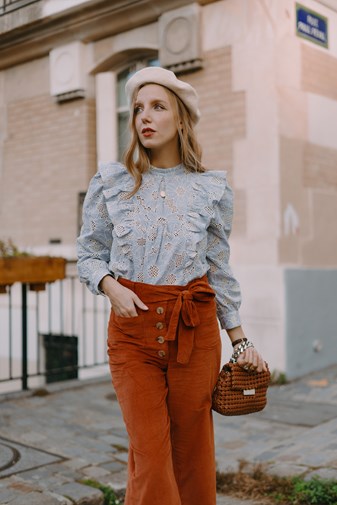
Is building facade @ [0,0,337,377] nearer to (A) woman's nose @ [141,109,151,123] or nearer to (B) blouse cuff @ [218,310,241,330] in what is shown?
(B) blouse cuff @ [218,310,241,330]

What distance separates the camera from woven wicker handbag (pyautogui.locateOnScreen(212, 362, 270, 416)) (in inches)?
95.7

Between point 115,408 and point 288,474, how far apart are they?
2287 millimetres

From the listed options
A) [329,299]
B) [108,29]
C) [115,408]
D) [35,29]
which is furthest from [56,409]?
[35,29]

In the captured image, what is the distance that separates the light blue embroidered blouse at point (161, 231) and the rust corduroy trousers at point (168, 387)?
3.3 inches

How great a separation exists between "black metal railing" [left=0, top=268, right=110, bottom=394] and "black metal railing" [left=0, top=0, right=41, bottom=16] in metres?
3.88

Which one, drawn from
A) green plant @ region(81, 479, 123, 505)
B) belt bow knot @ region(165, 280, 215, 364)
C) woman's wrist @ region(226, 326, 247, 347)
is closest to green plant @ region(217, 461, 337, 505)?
green plant @ region(81, 479, 123, 505)

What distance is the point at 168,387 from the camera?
2.35m

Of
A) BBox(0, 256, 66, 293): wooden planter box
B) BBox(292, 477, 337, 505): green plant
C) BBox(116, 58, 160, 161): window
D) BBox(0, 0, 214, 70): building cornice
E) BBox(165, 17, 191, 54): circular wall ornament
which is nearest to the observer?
BBox(292, 477, 337, 505): green plant

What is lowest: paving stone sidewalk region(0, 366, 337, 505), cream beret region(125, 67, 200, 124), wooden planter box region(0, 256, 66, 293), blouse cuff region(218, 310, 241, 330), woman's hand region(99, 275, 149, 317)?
paving stone sidewalk region(0, 366, 337, 505)

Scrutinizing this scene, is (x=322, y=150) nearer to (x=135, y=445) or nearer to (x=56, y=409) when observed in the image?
(x=56, y=409)

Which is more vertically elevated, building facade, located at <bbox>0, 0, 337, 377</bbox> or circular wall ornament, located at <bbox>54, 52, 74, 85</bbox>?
circular wall ornament, located at <bbox>54, 52, 74, 85</bbox>

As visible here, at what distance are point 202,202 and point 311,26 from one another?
5532mm

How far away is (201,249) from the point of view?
244cm

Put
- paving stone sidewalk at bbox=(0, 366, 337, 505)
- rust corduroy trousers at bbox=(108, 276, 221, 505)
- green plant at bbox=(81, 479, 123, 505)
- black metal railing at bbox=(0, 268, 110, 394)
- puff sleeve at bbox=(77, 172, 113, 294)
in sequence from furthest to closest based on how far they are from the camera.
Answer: black metal railing at bbox=(0, 268, 110, 394) < paving stone sidewalk at bbox=(0, 366, 337, 505) < green plant at bbox=(81, 479, 123, 505) < puff sleeve at bbox=(77, 172, 113, 294) < rust corduroy trousers at bbox=(108, 276, 221, 505)
